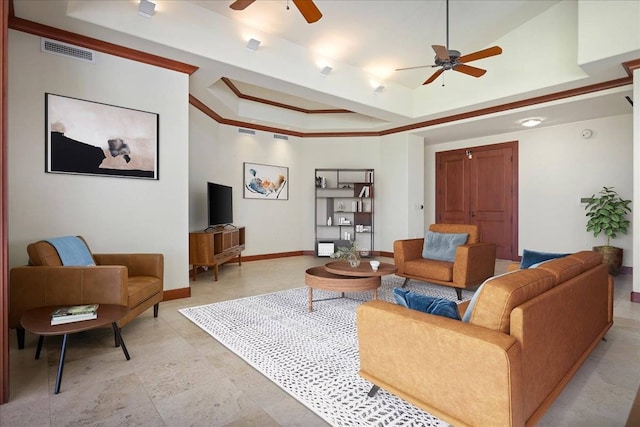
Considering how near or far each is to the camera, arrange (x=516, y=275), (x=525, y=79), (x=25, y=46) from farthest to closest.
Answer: (x=525, y=79)
(x=25, y=46)
(x=516, y=275)

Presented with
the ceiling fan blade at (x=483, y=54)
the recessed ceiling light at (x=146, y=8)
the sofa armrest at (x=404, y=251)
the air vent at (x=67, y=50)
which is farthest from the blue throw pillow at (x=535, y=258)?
the air vent at (x=67, y=50)

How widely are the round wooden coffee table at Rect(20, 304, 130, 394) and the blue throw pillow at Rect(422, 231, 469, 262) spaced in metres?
3.77

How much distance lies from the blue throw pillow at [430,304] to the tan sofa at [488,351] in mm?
96

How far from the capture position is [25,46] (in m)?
3.29

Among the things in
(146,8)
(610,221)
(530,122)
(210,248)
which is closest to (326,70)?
(146,8)

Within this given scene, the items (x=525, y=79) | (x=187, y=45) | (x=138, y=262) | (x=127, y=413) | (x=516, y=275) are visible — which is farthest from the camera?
(x=525, y=79)

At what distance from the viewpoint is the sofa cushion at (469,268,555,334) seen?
1572 millimetres

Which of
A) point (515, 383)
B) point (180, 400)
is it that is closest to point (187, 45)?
point (180, 400)

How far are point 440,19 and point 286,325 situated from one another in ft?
14.4

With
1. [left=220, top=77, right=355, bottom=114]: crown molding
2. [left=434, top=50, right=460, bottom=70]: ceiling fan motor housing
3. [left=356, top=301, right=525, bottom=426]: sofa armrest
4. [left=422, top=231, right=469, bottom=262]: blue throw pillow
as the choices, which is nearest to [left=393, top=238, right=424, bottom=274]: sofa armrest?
[left=422, top=231, right=469, bottom=262]: blue throw pillow

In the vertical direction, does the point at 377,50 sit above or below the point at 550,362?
above

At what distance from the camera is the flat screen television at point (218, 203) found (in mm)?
5695

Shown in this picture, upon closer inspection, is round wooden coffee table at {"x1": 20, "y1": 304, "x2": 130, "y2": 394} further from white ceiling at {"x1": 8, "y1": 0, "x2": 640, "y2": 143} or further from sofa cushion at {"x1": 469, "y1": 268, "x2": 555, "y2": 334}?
white ceiling at {"x1": 8, "y1": 0, "x2": 640, "y2": 143}

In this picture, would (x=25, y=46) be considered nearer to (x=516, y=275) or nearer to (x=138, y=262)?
(x=138, y=262)
